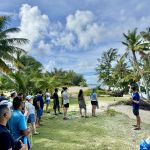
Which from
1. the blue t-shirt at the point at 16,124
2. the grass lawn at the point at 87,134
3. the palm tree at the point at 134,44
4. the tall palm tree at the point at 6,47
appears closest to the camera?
the blue t-shirt at the point at 16,124

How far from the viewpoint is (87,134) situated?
14664 millimetres

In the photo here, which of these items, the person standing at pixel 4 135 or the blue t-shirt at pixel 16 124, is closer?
the person standing at pixel 4 135

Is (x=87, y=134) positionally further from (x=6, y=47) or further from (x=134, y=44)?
(x=134, y=44)

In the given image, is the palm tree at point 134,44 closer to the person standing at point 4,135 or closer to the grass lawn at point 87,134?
the grass lawn at point 87,134

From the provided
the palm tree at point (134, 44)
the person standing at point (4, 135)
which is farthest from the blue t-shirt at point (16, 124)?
the palm tree at point (134, 44)

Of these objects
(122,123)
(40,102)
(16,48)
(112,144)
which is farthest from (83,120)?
(16,48)

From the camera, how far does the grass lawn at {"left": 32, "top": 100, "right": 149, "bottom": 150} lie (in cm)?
1234

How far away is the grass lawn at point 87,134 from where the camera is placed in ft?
40.5

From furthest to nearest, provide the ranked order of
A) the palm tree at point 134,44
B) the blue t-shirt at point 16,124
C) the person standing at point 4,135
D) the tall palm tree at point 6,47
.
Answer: the palm tree at point 134,44 → the tall palm tree at point 6,47 → the blue t-shirt at point 16,124 → the person standing at point 4,135

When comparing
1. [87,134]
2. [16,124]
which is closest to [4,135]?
[16,124]

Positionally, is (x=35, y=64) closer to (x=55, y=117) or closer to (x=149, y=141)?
(x=55, y=117)

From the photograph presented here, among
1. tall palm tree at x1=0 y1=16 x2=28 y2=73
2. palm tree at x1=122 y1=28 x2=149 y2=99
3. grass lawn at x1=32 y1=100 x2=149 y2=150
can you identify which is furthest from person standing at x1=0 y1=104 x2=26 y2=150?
palm tree at x1=122 y1=28 x2=149 y2=99

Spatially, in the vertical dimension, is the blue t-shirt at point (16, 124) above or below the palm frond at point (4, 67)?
below

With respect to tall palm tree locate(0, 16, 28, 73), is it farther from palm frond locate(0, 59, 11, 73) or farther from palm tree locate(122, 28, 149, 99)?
palm tree locate(122, 28, 149, 99)
